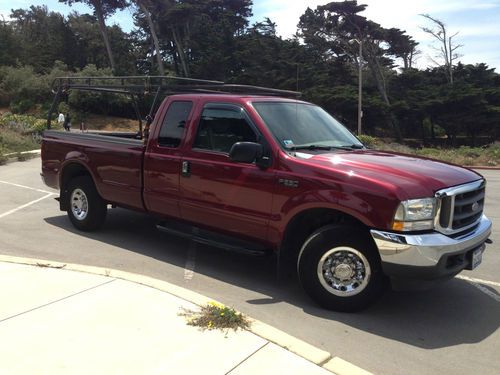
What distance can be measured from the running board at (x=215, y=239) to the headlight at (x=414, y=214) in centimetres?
146

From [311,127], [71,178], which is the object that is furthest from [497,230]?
[71,178]

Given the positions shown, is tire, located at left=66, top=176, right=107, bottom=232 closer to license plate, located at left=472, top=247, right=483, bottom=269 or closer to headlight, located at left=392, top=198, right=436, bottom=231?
headlight, located at left=392, top=198, right=436, bottom=231

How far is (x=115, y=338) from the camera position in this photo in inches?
153

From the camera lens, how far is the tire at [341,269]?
4613mm

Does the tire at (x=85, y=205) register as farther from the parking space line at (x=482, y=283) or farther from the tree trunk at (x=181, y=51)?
the tree trunk at (x=181, y=51)

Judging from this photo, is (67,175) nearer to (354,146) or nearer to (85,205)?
(85,205)

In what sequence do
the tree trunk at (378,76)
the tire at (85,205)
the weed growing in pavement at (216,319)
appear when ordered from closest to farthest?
the weed growing in pavement at (216,319) → the tire at (85,205) → the tree trunk at (378,76)

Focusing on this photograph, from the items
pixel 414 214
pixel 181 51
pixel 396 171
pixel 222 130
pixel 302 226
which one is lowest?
pixel 302 226

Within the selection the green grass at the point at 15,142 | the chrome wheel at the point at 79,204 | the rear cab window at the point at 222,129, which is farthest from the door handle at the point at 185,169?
the green grass at the point at 15,142

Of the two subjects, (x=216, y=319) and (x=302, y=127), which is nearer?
(x=216, y=319)

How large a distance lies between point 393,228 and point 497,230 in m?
4.66

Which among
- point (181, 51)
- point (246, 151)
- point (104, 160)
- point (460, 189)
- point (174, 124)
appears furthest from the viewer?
point (181, 51)

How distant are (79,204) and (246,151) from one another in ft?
11.7

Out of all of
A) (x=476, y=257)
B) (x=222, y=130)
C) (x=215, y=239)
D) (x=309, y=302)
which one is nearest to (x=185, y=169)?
(x=222, y=130)
